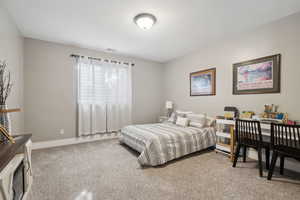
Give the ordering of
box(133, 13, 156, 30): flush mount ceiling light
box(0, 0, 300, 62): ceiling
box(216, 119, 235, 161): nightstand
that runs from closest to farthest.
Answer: box(0, 0, 300, 62): ceiling, box(133, 13, 156, 30): flush mount ceiling light, box(216, 119, 235, 161): nightstand

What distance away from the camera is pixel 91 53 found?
3.95 metres

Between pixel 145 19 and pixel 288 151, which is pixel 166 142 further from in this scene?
pixel 145 19

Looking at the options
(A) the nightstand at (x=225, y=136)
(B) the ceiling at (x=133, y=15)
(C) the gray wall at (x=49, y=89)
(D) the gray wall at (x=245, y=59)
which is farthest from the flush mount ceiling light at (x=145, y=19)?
(A) the nightstand at (x=225, y=136)

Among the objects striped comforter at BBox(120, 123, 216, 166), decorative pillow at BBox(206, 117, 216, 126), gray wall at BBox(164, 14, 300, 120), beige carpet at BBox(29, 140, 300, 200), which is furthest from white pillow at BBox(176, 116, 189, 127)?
beige carpet at BBox(29, 140, 300, 200)

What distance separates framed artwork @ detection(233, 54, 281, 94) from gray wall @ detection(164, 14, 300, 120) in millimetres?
89

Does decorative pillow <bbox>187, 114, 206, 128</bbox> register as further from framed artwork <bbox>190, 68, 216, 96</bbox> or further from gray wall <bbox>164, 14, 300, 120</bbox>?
framed artwork <bbox>190, 68, 216, 96</bbox>

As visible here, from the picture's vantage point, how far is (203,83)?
382 cm

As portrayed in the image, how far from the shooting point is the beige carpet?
5.58 feet

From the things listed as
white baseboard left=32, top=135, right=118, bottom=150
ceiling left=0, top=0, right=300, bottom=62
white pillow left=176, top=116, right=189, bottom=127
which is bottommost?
white baseboard left=32, top=135, right=118, bottom=150

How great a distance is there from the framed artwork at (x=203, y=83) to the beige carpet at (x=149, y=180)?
1.73 metres

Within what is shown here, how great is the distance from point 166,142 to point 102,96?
97.0 inches

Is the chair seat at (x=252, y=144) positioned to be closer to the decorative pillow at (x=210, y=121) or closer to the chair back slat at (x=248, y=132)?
the chair back slat at (x=248, y=132)

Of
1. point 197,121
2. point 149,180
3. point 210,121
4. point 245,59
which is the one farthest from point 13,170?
point 245,59

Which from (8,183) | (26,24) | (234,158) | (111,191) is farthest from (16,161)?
(234,158)
